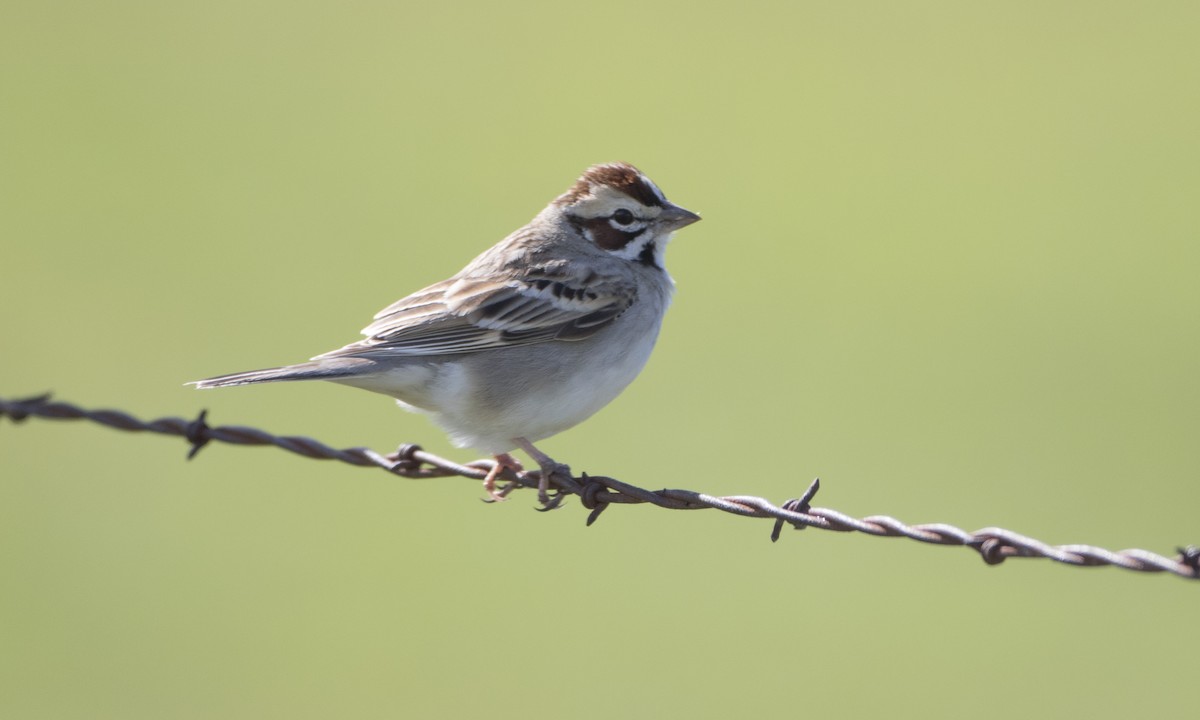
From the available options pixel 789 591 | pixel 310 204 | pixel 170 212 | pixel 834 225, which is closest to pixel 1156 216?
pixel 834 225

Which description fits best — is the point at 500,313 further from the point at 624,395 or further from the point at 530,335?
the point at 624,395

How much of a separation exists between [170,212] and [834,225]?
27.4 ft

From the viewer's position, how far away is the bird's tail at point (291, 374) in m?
5.70

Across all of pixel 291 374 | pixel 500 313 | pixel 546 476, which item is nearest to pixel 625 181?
pixel 500 313

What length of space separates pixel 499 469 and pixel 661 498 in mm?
1813

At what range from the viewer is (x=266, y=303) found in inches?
621

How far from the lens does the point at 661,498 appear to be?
5180 millimetres

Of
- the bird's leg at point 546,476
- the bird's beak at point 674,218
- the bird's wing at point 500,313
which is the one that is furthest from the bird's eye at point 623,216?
the bird's leg at point 546,476

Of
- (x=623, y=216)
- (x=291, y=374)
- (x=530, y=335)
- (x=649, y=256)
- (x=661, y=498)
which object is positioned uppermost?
(x=623, y=216)

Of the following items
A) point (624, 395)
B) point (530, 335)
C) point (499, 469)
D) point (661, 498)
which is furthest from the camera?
point (624, 395)

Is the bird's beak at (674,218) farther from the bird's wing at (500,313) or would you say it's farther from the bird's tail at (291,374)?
the bird's tail at (291,374)

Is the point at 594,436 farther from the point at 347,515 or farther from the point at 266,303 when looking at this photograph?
the point at 266,303

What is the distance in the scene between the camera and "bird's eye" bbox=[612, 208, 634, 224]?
779cm

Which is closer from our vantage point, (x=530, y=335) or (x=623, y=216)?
(x=530, y=335)
